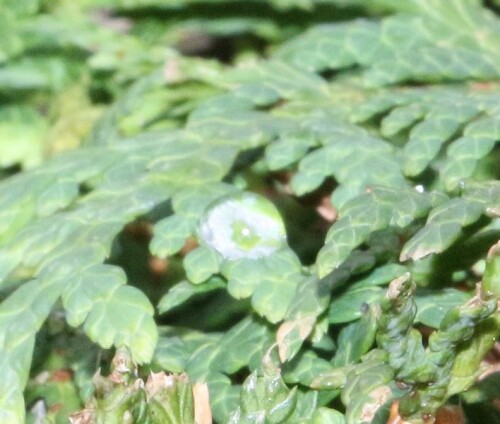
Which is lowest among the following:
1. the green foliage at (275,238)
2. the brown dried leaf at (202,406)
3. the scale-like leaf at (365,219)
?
the brown dried leaf at (202,406)

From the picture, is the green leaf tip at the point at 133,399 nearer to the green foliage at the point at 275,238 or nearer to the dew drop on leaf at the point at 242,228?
the green foliage at the point at 275,238

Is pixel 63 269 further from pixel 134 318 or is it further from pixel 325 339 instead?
pixel 325 339

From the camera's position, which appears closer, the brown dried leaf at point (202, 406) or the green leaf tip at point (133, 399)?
the green leaf tip at point (133, 399)

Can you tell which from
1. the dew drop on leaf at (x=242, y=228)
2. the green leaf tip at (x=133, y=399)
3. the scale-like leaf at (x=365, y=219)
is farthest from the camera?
the dew drop on leaf at (x=242, y=228)

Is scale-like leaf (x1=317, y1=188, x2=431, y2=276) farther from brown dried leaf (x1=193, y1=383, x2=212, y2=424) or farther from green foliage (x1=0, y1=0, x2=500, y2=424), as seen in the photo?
brown dried leaf (x1=193, y1=383, x2=212, y2=424)

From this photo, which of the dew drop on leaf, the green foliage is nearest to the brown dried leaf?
the green foliage

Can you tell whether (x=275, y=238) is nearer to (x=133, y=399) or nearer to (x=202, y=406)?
(x=202, y=406)

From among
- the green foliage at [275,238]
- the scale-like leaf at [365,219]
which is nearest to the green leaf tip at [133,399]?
the green foliage at [275,238]

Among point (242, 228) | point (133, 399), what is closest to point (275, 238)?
point (242, 228)
